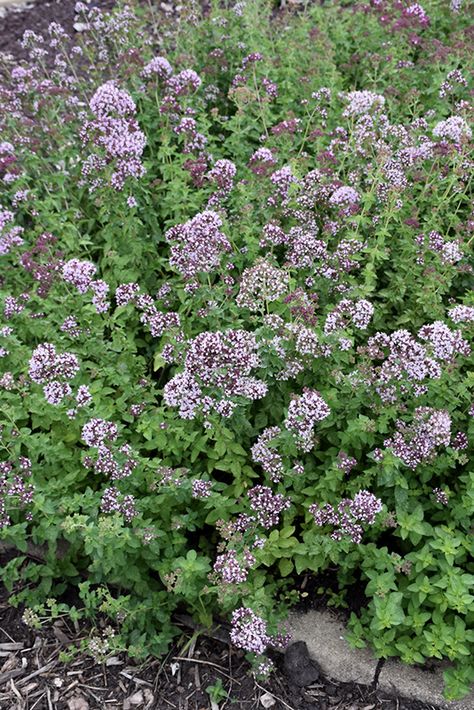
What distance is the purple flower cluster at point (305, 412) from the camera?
3389mm

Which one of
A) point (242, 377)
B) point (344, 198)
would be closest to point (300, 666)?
point (242, 377)

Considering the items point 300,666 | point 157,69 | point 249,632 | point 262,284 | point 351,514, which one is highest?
point 157,69

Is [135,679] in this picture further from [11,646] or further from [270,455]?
[270,455]

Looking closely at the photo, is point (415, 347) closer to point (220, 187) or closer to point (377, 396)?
point (377, 396)

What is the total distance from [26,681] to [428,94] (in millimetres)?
5417

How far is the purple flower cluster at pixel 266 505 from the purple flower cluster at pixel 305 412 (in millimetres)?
348

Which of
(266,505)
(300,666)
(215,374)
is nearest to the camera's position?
(215,374)

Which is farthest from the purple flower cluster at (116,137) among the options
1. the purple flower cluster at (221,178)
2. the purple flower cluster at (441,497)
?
the purple flower cluster at (441,497)

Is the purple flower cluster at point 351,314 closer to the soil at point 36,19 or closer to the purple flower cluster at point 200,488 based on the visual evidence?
the purple flower cluster at point 200,488

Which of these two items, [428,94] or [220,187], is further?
[428,94]

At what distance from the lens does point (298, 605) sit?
13.1 feet

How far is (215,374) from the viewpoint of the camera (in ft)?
11.1

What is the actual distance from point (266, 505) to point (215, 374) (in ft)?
2.38

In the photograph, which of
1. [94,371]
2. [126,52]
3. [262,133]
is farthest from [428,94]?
[94,371]
